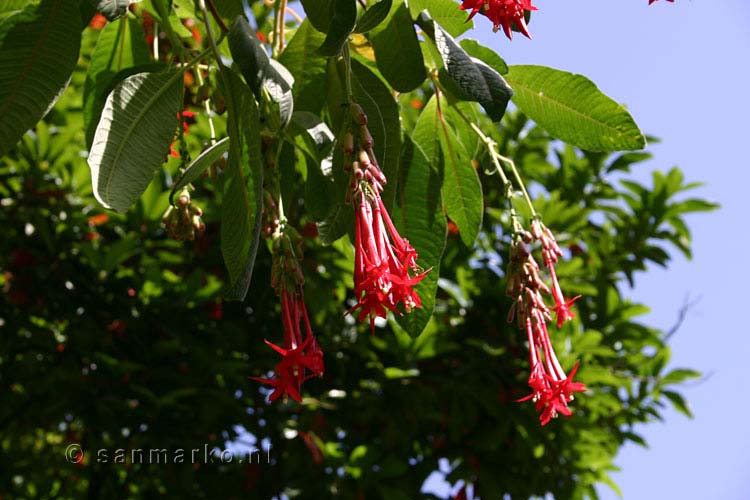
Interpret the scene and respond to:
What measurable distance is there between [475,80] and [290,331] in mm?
382

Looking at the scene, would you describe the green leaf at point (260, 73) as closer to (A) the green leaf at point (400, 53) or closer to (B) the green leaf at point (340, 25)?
(B) the green leaf at point (340, 25)

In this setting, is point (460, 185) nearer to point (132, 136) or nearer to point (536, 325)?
point (536, 325)

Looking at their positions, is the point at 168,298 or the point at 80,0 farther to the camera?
the point at 168,298

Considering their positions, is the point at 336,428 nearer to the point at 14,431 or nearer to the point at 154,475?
the point at 154,475

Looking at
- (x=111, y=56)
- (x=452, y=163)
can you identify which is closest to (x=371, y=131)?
(x=452, y=163)

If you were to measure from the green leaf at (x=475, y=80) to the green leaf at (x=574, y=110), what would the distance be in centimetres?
24

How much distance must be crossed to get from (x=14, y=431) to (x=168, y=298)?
93cm

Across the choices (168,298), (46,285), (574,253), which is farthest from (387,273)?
(574,253)

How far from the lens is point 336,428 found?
8.47ft

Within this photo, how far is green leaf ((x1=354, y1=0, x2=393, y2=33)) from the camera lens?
0.92 m

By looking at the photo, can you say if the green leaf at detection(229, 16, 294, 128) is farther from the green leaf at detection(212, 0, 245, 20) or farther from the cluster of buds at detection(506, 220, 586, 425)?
the cluster of buds at detection(506, 220, 586, 425)

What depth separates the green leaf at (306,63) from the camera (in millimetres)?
1148

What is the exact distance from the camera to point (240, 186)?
3.20ft

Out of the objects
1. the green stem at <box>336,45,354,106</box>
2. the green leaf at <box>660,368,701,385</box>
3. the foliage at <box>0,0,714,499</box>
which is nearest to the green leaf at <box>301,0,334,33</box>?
the green stem at <box>336,45,354,106</box>
